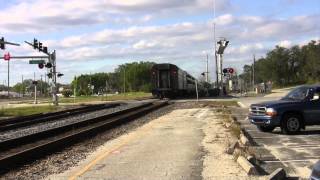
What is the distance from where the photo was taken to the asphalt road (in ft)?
40.8

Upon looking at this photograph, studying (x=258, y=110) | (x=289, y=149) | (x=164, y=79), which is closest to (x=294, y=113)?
(x=258, y=110)

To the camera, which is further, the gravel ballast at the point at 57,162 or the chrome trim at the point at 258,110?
the chrome trim at the point at 258,110

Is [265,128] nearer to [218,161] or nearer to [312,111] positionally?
[312,111]

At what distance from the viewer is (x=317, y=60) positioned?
116 meters

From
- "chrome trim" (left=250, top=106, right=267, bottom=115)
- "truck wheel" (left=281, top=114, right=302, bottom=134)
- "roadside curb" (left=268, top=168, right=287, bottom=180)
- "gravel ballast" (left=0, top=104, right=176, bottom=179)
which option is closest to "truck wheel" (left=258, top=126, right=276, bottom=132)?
"chrome trim" (left=250, top=106, right=267, bottom=115)

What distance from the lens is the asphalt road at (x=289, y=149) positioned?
40.8 ft

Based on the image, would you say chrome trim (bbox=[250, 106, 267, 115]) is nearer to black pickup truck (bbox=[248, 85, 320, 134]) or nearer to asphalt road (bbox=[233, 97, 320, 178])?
black pickup truck (bbox=[248, 85, 320, 134])

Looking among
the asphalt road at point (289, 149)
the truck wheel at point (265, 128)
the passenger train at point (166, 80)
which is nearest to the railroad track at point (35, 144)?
the asphalt road at point (289, 149)

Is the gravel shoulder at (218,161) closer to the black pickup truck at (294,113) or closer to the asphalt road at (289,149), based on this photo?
the asphalt road at (289,149)

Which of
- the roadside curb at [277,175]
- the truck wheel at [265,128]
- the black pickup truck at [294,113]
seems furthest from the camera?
the truck wheel at [265,128]

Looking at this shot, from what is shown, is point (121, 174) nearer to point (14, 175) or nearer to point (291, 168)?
point (14, 175)

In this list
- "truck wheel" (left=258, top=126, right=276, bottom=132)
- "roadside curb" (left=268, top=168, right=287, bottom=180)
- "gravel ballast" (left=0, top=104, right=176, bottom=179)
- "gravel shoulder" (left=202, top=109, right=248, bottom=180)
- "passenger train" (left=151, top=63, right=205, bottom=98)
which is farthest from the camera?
"passenger train" (left=151, top=63, right=205, bottom=98)

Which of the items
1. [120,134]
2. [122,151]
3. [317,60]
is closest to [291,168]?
[122,151]

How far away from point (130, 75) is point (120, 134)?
156662mm
